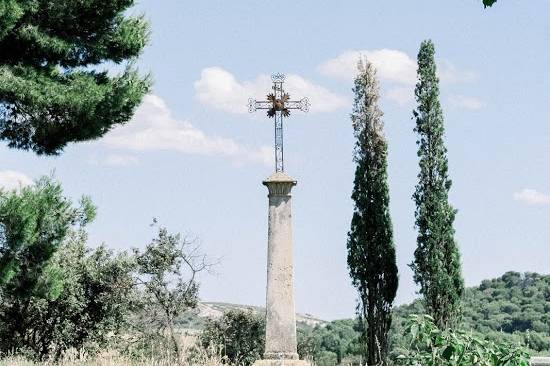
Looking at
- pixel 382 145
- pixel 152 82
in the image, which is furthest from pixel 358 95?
pixel 152 82

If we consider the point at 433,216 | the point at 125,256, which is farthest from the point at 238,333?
the point at 433,216

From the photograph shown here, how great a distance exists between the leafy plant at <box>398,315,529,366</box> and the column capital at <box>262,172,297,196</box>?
9.62 metres

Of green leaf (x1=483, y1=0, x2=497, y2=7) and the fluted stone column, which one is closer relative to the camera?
green leaf (x1=483, y1=0, x2=497, y2=7)

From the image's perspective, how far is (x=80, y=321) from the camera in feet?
55.9

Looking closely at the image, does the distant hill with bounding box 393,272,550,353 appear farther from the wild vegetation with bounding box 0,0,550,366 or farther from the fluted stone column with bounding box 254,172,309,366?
the fluted stone column with bounding box 254,172,309,366

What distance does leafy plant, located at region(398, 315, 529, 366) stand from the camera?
357cm

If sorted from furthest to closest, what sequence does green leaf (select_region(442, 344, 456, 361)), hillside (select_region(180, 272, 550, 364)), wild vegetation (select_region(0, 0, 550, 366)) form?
hillside (select_region(180, 272, 550, 364)) < wild vegetation (select_region(0, 0, 550, 366)) < green leaf (select_region(442, 344, 456, 361))

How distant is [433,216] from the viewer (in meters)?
17.2

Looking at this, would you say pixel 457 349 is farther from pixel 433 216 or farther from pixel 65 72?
pixel 433 216

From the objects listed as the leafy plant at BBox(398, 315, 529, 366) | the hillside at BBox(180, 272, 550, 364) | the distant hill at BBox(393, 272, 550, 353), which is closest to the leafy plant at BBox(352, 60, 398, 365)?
the hillside at BBox(180, 272, 550, 364)

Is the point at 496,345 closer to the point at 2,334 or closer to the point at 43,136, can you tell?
the point at 43,136

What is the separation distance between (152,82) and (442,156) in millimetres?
8332

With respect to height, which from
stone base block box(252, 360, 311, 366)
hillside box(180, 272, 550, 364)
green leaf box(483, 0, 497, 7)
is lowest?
stone base block box(252, 360, 311, 366)

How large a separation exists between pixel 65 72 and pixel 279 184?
4298mm
